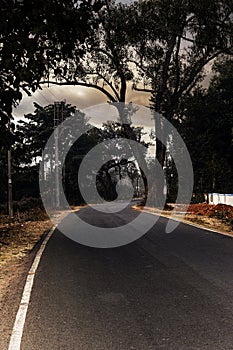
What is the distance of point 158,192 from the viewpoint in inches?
1610

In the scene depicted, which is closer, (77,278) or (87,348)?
(87,348)

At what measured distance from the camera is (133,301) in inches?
278

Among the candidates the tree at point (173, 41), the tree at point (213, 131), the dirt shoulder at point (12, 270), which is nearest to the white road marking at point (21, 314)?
the dirt shoulder at point (12, 270)

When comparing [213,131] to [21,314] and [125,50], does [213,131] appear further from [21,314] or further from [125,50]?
[21,314]

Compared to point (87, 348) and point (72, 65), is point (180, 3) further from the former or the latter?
point (87, 348)

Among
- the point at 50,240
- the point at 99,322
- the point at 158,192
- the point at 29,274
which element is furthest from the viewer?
the point at 158,192

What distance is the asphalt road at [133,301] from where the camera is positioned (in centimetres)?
530

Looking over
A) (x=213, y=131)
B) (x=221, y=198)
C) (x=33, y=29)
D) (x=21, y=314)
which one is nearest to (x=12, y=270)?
(x=21, y=314)

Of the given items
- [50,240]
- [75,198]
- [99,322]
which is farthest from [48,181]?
[99,322]

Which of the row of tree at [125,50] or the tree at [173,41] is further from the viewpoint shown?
the tree at [173,41]

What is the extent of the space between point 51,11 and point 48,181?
62726 mm

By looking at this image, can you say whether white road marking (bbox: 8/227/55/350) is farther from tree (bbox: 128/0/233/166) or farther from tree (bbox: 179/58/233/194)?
tree (bbox: 179/58/233/194)

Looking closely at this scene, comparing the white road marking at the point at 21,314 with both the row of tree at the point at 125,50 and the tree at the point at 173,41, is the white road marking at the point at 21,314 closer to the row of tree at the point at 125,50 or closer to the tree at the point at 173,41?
the row of tree at the point at 125,50

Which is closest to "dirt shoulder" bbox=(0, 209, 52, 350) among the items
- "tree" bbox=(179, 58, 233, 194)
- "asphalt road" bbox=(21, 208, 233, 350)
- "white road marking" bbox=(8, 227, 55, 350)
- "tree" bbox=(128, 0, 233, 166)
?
"white road marking" bbox=(8, 227, 55, 350)
